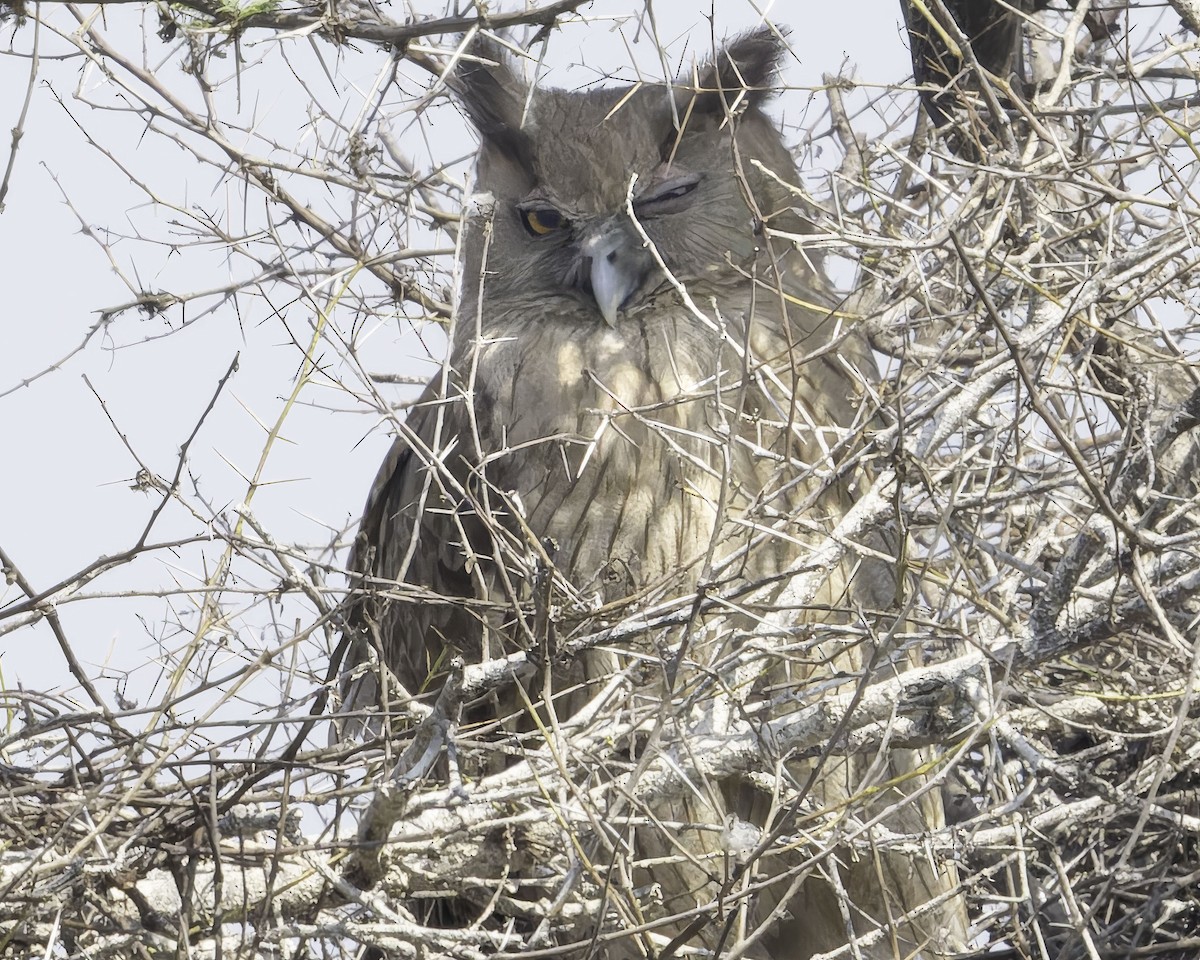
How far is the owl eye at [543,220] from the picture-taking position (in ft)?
13.7

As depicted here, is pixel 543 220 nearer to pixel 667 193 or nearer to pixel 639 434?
pixel 667 193

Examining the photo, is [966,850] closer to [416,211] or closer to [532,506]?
[532,506]

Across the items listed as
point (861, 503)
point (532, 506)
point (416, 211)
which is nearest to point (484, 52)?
point (416, 211)

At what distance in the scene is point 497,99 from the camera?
4430 mm

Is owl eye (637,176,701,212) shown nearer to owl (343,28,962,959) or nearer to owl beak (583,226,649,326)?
owl (343,28,962,959)

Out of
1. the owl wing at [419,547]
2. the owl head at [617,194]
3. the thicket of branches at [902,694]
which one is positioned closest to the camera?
the thicket of branches at [902,694]

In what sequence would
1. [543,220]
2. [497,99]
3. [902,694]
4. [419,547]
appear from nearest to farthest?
[902,694]
[419,547]
[543,220]
[497,99]

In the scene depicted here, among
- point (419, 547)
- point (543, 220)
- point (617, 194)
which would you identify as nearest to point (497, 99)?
point (543, 220)

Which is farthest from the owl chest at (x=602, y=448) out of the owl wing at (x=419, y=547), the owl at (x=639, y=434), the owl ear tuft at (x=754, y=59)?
the owl ear tuft at (x=754, y=59)

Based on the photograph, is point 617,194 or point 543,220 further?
point 543,220

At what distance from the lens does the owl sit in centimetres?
309

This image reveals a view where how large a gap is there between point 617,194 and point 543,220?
239 mm

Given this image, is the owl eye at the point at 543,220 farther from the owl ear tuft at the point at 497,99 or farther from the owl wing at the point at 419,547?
the owl wing at the point at 419,547

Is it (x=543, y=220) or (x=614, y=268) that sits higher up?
(x=543, y=220)
